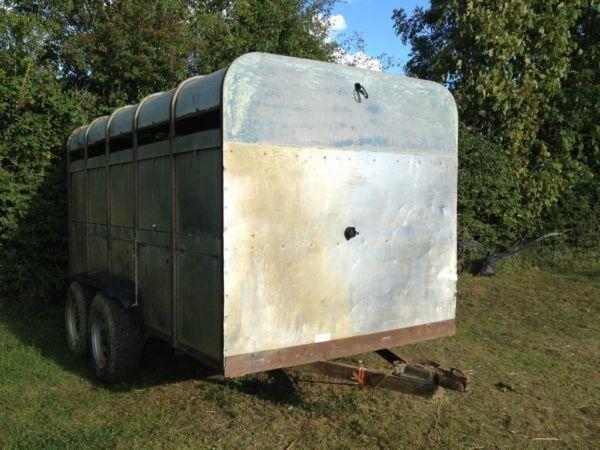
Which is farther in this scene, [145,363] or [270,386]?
[145,363]

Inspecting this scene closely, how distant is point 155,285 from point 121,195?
1171 millimetres

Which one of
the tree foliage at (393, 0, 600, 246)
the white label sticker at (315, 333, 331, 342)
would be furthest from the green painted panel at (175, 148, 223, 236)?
the tree foliage at (393, 0, 600, 246)

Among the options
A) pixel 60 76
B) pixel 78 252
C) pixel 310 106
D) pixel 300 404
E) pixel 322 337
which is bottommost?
pixel 300 404

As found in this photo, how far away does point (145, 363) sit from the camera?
5898 mm

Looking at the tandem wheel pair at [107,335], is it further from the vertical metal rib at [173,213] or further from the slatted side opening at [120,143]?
the slatted side opening at [120,143]

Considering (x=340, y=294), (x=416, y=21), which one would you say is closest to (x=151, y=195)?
(x=340, y=294)

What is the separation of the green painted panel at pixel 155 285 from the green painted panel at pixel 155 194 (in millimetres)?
207

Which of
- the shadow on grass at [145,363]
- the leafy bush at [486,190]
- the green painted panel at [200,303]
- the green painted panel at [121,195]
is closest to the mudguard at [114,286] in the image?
the green painted panel at [121,195]

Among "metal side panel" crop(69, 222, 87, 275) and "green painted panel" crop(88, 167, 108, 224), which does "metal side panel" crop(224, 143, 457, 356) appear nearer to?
"green painted panel" crop(88, 167, 108, 224)

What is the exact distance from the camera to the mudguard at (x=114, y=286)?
197 inches

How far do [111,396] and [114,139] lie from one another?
2.45 m

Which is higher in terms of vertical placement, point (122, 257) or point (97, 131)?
point (97, 131)

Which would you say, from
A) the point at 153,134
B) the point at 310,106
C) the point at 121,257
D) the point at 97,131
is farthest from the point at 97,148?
the point at 310,106

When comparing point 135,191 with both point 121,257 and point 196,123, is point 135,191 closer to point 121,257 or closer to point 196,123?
point 121,257
